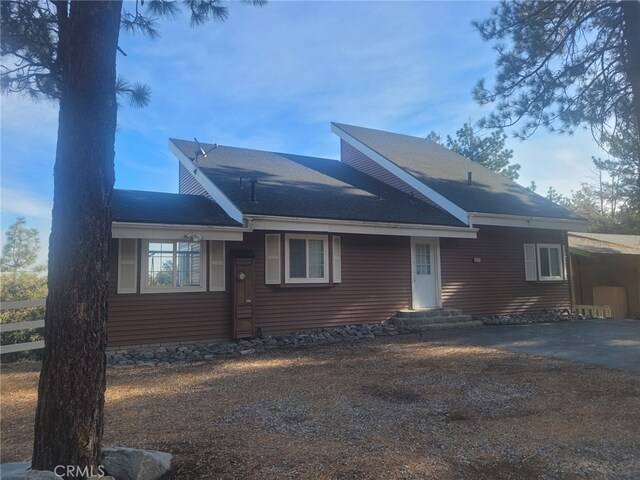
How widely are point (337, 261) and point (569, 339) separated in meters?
5.47

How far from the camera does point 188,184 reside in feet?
42.6

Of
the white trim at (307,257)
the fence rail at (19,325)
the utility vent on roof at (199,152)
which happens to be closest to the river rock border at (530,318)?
the white trim at (307,257)

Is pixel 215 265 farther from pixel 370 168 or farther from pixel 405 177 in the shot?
pixel 370 168

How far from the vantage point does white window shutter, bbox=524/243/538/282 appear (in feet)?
45.2

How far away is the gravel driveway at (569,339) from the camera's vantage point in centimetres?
734

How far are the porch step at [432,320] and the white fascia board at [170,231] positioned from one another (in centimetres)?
495

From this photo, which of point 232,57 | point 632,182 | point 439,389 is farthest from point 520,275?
point 232,57

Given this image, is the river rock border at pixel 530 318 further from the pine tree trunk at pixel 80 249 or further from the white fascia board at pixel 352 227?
the pine tree trunk at pixel 80 249

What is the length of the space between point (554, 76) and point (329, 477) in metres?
9.25

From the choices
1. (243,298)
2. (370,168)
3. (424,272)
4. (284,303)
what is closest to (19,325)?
(243,298)

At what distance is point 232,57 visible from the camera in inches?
370

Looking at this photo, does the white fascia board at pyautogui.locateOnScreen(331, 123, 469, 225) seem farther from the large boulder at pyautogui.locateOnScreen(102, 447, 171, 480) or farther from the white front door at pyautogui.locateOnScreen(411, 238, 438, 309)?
the large boulder at pyautogui.locateOnScreen(102, 447, 171, 480)

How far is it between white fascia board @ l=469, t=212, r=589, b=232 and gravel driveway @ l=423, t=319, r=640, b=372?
292 cm

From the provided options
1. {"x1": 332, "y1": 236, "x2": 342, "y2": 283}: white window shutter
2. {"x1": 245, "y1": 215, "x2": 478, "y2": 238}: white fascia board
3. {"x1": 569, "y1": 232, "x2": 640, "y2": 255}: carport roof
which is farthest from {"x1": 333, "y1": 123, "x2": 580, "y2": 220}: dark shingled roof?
{"x1": 332, "y1": 236, "x2": 342, "y2": 283}: white window shutter
